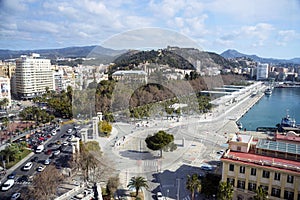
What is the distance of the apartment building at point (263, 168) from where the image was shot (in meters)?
2.89

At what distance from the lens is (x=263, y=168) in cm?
297

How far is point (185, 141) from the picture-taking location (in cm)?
591

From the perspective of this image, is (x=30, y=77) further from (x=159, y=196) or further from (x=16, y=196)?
(x=159, y=196)

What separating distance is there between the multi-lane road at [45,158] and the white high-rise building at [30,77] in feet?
21.3

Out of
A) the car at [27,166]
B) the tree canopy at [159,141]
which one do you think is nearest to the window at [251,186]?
the tree canopy at [159,141]

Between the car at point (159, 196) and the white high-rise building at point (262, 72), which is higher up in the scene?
the white high-rise building at point (262, 72)

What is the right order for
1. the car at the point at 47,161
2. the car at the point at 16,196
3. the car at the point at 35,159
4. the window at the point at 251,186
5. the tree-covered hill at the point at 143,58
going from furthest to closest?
the tree-covered hill at the point at 143,58, the car at the point at 35,159, the car at the point at 47,161, the car at the point at 16,196, the window at the point at 251,186

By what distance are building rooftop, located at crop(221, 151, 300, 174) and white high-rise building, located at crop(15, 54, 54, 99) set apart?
11.3 metres

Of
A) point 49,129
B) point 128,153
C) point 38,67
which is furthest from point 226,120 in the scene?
point 38,67

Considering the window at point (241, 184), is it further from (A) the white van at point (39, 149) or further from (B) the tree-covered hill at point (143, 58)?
(B) the tree-covered hill at point (143, 58)

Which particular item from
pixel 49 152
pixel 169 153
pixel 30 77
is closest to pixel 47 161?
pixel 49 152

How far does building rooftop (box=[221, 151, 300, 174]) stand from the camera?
292cm

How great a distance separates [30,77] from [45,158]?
854 cm

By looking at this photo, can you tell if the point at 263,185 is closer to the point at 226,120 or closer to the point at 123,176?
the point at 123,176
